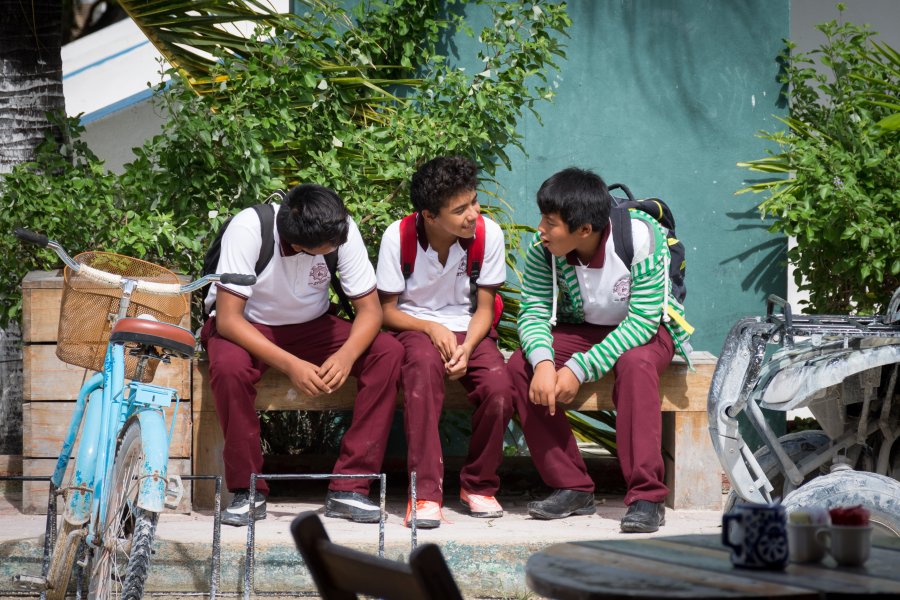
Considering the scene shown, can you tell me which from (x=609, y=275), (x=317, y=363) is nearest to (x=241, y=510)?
(x=317, y=363)

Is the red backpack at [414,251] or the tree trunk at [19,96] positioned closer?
the red backpack at [414,251]

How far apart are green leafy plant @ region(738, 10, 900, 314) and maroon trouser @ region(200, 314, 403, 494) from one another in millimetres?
2301

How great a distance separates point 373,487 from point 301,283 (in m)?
1.25

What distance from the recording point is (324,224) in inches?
181

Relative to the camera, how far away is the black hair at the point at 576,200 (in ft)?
15.8

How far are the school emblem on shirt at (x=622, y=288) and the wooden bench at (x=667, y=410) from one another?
1.19ft

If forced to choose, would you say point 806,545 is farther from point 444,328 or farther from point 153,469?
point 444,328

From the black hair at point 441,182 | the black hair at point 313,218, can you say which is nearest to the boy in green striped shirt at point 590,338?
the black hair at point 441,182

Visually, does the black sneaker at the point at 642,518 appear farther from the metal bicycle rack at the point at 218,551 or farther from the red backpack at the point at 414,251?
the red backpack at the point at 414,251

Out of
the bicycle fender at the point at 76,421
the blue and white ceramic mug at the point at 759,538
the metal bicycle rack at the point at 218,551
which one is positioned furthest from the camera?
the metal bicycle rack at the point at 218,551

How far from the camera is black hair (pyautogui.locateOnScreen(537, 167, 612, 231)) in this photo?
4.80m

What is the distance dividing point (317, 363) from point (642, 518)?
5.01ft

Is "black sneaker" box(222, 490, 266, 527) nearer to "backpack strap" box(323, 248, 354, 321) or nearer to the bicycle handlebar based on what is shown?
"backpack strap" box(323, 248, 354, 321)

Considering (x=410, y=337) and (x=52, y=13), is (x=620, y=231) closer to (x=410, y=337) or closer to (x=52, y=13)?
(x=410, y=337)
